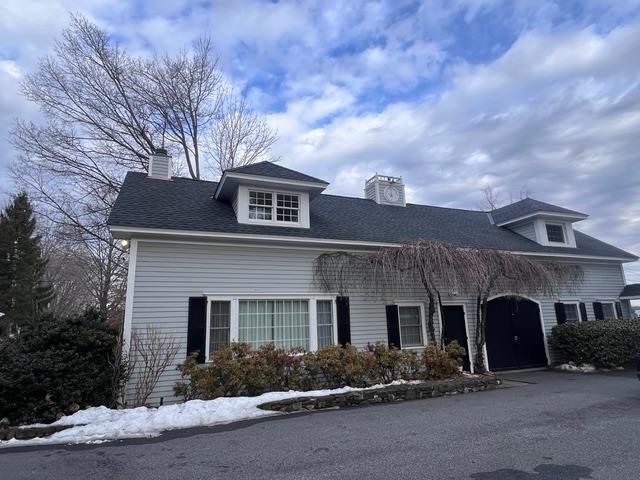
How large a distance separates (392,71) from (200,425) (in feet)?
33.6

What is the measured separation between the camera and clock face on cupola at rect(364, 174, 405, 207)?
48.2 feet

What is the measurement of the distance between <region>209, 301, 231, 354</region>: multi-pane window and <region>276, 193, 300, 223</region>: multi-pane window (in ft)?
9.26

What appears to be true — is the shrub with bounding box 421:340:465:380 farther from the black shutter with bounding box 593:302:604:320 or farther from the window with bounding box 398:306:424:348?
the black shutter with bounding box 593:302:604:320

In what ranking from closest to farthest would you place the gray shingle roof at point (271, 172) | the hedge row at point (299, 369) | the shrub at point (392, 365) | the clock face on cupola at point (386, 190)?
the hedge row at point (299, 369)
the shrub at point (392, 365)
the gray shingle roof at point (271, 172)
the clock face on cupola at point (386, 190)

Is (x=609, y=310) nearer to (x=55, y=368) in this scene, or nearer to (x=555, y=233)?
(x=555, y=233)

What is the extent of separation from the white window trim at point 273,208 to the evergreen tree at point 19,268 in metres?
16.6

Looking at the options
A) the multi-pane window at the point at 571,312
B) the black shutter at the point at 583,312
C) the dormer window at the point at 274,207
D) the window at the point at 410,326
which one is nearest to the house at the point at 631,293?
the black shutter at the point at 583,312

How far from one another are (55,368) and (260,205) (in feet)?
18.3

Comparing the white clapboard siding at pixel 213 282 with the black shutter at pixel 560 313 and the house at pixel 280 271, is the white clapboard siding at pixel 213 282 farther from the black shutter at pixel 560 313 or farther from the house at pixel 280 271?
the black shutter at pixel 560 313

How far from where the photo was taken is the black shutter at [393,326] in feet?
32.3

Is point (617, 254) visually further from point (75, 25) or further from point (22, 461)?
point (75, 25)

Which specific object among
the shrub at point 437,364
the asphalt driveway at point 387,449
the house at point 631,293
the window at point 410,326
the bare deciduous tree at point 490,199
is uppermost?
the bare deciduous tree at point 490,199

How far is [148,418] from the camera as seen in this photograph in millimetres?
5828

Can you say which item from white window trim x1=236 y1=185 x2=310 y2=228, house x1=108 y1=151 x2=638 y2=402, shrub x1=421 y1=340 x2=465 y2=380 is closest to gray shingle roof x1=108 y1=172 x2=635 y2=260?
house x1=108 y1=151 x2=638 y2=402
